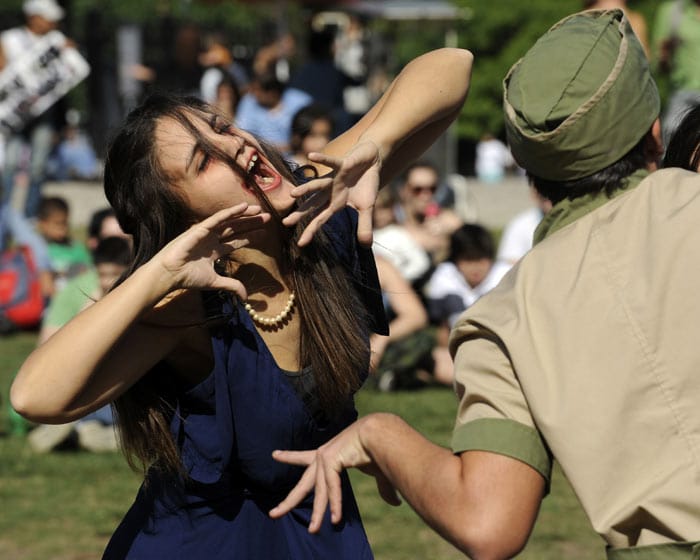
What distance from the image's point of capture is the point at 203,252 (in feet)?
8.36

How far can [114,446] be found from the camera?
22.9 feet

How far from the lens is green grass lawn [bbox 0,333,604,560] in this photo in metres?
5.29

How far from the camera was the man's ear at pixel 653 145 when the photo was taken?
92.4 inches

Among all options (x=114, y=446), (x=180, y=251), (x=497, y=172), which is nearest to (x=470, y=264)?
(x=114, y=446)

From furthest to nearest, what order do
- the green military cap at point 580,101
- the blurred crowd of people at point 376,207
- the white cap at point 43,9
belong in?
the white cap at point 43,9, the blurred crowd of people at point 376,207, the green military cap at point 580,101

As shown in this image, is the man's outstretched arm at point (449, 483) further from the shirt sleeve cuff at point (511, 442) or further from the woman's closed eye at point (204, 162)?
the woman's closed eye at point (204, 162)

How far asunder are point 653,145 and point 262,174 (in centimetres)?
91

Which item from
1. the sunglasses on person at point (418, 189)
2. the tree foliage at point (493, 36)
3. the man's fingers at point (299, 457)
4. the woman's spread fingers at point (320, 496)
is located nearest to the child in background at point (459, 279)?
the sunglasses on person at point (418, 189)

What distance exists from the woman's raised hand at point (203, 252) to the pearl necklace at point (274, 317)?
26cm

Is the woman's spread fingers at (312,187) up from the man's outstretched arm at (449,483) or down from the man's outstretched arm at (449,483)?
up

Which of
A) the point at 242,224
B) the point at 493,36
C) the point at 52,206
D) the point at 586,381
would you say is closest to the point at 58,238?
the point at 52,206

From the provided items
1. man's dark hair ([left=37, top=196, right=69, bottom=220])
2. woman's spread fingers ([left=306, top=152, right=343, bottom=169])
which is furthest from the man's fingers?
man's dark hair ([left=37, top=196, right=69, bottom=220])

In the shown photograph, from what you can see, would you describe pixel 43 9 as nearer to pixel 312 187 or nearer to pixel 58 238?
pixel 58 238

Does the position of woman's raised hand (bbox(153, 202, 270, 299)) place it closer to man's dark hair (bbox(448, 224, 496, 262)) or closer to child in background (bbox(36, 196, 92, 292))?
man's dark hair (bbox(448, 224, 496, 262))
